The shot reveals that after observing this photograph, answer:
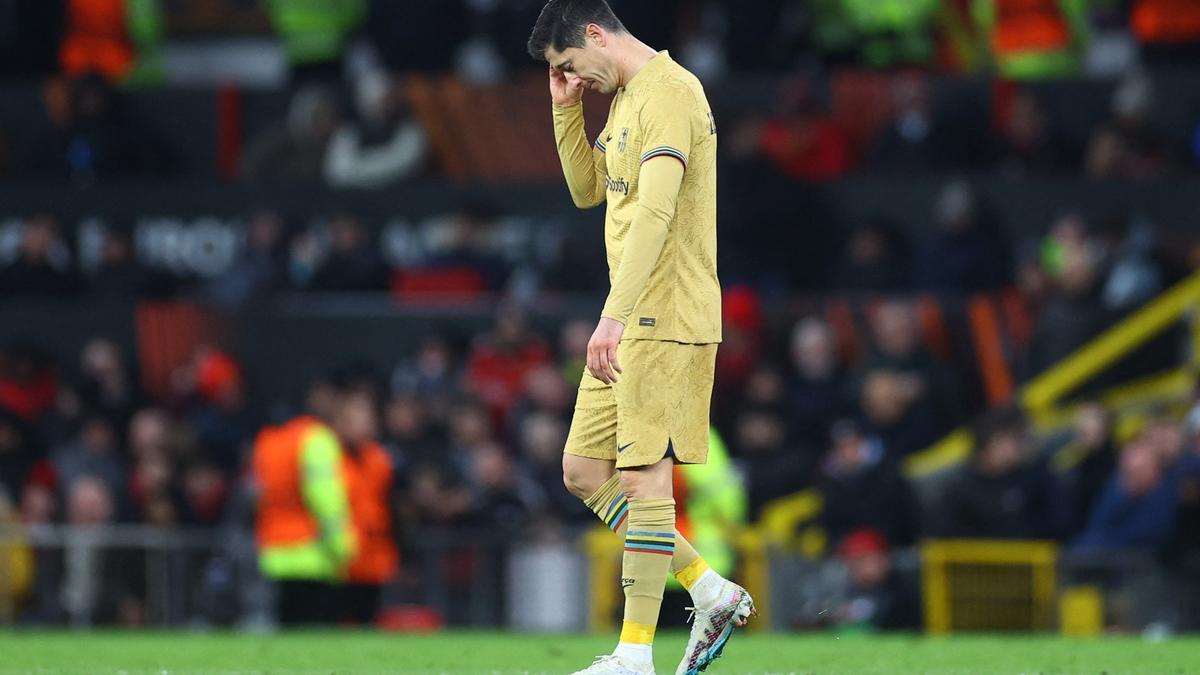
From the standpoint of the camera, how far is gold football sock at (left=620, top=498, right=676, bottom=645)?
7.60 metres

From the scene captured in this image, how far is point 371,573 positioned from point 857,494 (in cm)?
318

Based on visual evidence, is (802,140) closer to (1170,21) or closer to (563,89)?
(1170,21)

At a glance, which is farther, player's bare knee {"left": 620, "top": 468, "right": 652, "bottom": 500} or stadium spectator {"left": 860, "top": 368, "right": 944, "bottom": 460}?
stadium spectator {"left": 860, "top": 368, "right": 944, "bottom": 460}

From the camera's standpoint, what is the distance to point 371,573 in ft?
43.1

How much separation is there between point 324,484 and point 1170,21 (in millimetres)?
8769

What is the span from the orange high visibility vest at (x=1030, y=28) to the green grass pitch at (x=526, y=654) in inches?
279

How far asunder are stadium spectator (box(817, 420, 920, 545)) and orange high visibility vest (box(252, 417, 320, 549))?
3442mm

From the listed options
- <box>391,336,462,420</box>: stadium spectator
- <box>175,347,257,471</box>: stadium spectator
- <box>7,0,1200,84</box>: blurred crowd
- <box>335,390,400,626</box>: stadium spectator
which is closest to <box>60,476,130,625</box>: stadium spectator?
<box>175,347,257,471</box>: stadium spectator

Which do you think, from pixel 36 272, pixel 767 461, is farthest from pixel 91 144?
pixel 767 461

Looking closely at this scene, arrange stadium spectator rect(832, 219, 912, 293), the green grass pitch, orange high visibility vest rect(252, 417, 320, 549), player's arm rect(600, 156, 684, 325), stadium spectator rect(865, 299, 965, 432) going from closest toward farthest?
player's arm rect(600, 156, 684, 325), the green grass pitch, orange high visibility vest rect(252, 417, 320, 549), stadium spectator rect(865, 299, 965, 432), stadium spectator rect(832, 219, 912, 293)

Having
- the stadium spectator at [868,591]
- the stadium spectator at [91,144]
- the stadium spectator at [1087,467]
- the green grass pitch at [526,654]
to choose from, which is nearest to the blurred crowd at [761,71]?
the stadium spectator at [91,144]

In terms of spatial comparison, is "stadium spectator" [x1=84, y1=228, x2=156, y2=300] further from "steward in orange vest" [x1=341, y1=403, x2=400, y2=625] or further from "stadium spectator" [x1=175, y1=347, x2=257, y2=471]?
"steward in orange vest" [x1=341, y1=403, x2=400, y2=625]

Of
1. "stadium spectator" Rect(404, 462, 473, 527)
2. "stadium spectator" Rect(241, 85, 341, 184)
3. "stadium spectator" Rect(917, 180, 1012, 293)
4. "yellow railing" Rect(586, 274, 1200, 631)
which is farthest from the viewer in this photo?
"stadium spectator" Rect(241, 85, 341, 184)

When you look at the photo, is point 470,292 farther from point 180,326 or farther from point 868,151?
point 868,151
